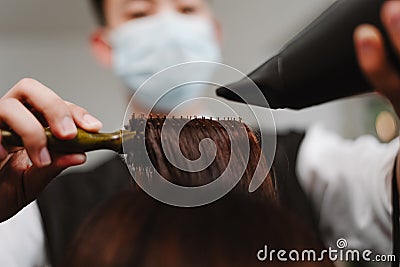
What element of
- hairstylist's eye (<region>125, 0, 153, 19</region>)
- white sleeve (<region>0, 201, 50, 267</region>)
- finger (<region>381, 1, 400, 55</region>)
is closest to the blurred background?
hairstylist's eye (<region>125, 0, 153, 19</region>)

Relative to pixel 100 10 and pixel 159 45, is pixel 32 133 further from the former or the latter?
pixel 100 10

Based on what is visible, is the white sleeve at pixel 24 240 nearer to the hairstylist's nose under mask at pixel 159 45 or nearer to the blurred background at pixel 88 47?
the hairstylist's nose under mask at pixel 159 45

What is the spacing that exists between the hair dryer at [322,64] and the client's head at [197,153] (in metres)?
0.04

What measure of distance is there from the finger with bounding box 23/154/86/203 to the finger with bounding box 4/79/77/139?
25 millimetres

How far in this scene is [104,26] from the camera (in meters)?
1.00

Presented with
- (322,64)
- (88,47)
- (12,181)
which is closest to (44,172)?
(12,181)

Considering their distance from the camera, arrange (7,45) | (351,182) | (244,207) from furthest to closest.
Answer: (7,45)
(351,182)
(244,207)

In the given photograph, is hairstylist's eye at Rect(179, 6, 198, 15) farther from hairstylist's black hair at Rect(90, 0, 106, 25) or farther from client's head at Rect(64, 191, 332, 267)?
client's head at Rect(64, 191, 332, 267)

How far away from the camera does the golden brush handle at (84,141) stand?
0.40m

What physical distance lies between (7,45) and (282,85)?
0.92 meters

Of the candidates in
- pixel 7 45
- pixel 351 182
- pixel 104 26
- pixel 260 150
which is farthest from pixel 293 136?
pixel 7 45

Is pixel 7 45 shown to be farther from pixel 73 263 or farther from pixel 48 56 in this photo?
pixel 73 263

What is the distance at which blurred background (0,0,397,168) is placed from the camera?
119 centimetres

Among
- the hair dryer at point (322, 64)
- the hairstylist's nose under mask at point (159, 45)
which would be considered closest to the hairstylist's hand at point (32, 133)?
the hair dryer at point (322, 64)
